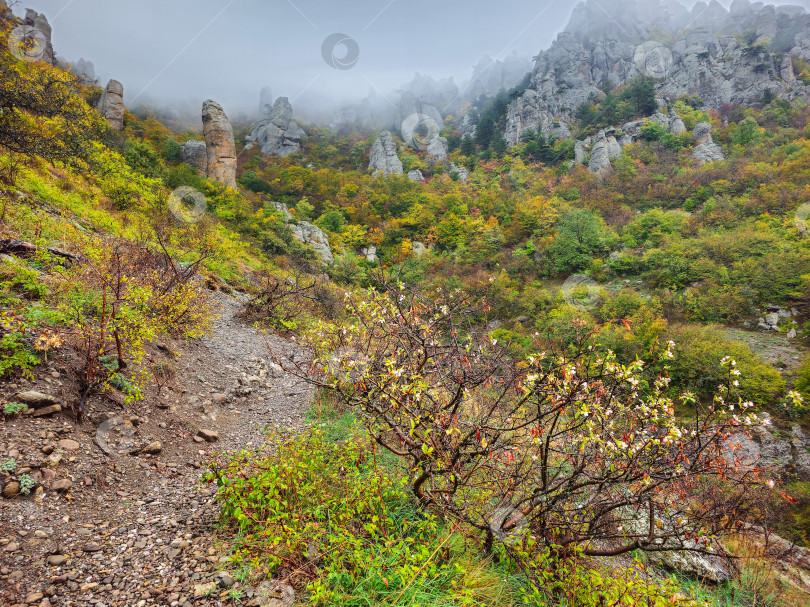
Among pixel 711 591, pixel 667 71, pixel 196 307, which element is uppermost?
pixel 667 71

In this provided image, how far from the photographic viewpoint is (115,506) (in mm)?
2775

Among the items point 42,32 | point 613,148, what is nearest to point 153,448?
point 42,32

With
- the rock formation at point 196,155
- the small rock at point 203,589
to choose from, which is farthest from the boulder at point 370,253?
the small rock at point 203,589

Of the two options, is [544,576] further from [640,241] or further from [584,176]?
[584,176]

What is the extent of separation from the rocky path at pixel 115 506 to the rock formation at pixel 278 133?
55.5 m

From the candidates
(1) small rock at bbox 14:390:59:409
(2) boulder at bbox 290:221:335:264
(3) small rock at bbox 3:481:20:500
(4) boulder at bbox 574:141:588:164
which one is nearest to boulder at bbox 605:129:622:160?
(4) boulder at bbox 574:141:588:164

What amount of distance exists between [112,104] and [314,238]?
21.2m

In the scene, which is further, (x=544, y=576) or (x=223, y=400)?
(x=223, y=400)

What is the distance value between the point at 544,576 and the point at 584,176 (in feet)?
136

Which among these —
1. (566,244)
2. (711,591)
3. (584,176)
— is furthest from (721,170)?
(711,591)

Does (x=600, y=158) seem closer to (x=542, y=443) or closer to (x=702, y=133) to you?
(x=702, y=133)

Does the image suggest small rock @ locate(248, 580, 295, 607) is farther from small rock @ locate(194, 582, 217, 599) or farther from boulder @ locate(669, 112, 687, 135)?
boulder @ locate(669, 112, 687, 135)

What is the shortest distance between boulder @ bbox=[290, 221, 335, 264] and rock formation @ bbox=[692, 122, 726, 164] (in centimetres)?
3806

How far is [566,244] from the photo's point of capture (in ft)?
82.8
